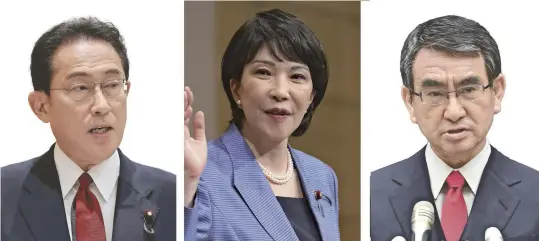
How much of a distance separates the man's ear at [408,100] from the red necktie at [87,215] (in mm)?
1711

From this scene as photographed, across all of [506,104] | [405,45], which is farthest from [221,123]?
[506,104]

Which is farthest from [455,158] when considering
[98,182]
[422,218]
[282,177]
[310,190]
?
[98,182]

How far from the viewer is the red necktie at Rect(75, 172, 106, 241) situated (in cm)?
407

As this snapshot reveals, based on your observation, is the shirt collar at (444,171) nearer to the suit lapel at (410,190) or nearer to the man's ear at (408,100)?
the suit lapel at (410,190)

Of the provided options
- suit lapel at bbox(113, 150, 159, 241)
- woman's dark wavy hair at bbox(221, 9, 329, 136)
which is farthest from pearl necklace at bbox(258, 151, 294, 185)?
suit lapel at bbox(113, 150, 159, 241)

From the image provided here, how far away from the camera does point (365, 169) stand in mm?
4336

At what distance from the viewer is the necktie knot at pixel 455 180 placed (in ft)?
14.1

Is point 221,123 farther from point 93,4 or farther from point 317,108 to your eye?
point 93,4

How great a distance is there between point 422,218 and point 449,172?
0.94 feet

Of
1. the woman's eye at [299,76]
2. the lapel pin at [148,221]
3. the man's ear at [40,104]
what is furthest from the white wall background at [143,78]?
the woman's eye at [299,76]

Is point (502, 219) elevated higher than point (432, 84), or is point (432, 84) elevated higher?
point (432, 84)

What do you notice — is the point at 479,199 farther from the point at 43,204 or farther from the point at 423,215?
the point at 43,204

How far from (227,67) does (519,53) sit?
1.58 metres

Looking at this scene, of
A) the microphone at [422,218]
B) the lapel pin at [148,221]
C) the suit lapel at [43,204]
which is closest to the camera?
the suit lapel at [43,204]
